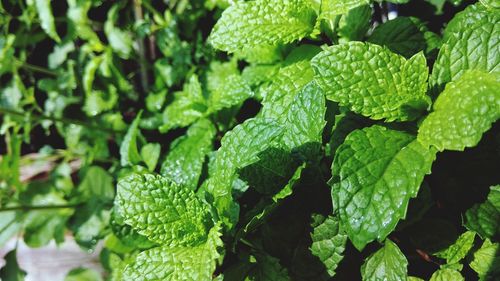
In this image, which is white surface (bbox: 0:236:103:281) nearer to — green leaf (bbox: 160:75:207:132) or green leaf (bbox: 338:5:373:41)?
green leaf (bbox: 160:75:207:132)

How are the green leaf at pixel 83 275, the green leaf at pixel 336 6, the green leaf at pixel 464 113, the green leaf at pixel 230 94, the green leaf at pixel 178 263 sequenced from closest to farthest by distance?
1. the green leaf at pixel 464 113
2. the green leaf at pixel 178 263
3. the green leaf at pixel 336 6
4. the green leaf at pixel 230 94
5. the green leaf at pixel 83 275

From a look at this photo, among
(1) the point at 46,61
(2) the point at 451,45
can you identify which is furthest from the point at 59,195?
(2) the point at 451,45

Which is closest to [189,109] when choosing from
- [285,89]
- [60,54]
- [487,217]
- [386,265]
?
[285,89]

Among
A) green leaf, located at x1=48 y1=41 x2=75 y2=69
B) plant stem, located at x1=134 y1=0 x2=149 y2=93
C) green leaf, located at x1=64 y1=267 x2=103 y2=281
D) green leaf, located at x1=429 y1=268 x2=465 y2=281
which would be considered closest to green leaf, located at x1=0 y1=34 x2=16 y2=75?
green leaf, located at x1=48 y1=41 x2=75 y2=69

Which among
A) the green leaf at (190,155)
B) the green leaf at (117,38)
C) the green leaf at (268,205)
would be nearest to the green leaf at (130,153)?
the green leaf at (190,155)

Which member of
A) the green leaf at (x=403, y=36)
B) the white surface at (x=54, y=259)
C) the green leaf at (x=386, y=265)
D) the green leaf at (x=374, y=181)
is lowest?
the white surface at (x=54, y=259)

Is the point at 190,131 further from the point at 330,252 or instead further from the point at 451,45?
the point at 451,45

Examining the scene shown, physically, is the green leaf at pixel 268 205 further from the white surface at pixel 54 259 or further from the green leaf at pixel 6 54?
the green leaf at pixel 6 54
